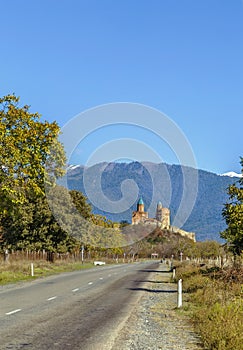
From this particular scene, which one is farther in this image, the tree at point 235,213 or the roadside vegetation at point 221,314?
the tree at point 235,213

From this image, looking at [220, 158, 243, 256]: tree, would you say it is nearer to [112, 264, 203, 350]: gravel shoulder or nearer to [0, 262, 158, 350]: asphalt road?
[0, 262, 158, 350]: asphalt road

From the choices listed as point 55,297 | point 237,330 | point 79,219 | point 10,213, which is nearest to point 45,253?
point 79,219

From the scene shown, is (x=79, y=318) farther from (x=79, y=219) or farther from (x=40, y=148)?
(x=79, y=219)

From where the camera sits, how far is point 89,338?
38.2 feet

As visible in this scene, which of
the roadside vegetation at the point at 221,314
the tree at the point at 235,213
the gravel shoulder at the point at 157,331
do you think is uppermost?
the tree at the point at 235,213

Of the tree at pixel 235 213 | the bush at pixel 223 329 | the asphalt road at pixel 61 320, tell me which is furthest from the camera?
the tree at pixel 235 213

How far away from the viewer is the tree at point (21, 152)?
28547 mm

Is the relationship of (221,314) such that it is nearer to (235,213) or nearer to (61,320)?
(61,320)

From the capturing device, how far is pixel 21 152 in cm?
2952

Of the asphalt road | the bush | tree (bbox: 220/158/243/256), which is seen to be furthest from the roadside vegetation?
tree (bbox: 220/158/243/256)

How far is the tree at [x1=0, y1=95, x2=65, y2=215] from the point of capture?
2855 cm

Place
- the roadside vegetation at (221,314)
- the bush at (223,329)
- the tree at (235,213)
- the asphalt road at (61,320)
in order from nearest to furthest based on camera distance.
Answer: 1. the bush at (223,329)
2. the roadside vegetation at (221,314)
3. the asphalt road at (61,320)
4. the tree at (235,213)

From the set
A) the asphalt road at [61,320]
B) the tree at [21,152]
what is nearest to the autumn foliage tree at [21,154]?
the tree at [21,152]

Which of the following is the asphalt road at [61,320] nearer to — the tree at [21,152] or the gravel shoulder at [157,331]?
the gravel shoulder at [157,331]
